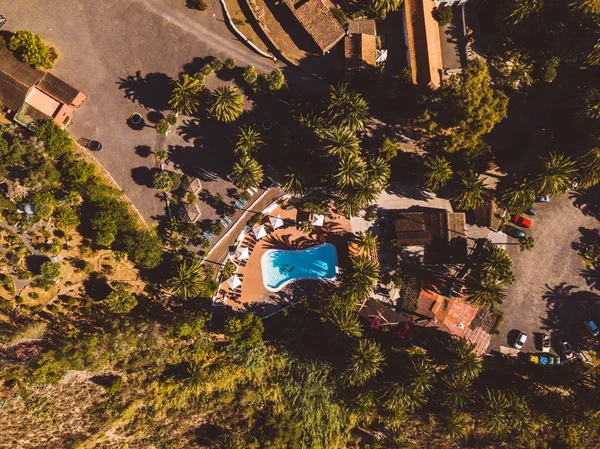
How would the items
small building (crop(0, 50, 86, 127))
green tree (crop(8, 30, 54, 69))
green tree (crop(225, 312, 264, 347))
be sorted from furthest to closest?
small building (crop(0, 50, 86, 127)) → green tree (crop(225, 312, 264, 347)) → green tree (crop(8, 30, 54, 69))

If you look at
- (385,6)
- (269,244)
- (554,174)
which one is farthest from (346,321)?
(385,6)

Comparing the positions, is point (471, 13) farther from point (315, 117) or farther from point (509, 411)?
point (509, 411)

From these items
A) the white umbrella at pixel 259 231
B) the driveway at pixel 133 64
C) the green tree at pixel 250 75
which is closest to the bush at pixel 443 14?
the driveway at pixel 133 64

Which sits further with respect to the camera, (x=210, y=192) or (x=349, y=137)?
(x=210, y=192)

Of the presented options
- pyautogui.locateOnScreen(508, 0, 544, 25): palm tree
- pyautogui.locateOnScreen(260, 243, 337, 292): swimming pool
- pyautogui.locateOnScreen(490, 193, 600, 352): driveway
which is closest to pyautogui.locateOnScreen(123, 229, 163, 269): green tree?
pyautogui.locateOnScreen(260, 243, 337, 292): swimming pool

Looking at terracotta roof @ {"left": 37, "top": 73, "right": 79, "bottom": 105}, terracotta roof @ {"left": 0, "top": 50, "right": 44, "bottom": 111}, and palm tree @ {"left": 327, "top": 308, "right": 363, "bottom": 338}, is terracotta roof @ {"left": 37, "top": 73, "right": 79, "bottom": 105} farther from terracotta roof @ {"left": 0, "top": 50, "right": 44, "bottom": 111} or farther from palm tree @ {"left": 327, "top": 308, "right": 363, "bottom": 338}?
palm tree @ {"left": 327, "top": 308, "right": 363, "bottom": 338}

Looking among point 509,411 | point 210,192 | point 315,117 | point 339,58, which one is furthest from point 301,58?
point 509,411

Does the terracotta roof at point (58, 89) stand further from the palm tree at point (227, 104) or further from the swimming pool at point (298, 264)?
the swimming pool at point (298, 264)
